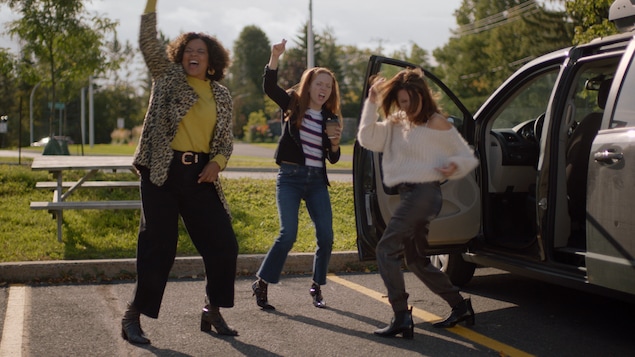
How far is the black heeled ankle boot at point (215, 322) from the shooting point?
5113 mm

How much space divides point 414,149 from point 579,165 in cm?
134

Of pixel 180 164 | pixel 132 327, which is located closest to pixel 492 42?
pixel 180 164

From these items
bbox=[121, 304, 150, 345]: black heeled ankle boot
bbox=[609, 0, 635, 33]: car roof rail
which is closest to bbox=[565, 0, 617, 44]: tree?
bbox=[609, 0, 635, 33]: car roof rail

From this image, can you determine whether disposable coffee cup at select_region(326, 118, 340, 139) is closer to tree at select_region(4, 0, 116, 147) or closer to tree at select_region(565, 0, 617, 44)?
tree at select_region(565, 0, 617, 44)

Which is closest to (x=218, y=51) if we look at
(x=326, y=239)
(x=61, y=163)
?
(x=326, y=239)

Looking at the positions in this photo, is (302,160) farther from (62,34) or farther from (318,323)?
(62,34)

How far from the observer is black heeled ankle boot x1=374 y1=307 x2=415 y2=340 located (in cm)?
505

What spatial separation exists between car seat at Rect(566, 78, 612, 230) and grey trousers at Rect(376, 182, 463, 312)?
1114 millimetres

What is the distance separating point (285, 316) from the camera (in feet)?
18.6

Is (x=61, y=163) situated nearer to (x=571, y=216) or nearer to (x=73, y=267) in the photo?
(x=73, y=267)

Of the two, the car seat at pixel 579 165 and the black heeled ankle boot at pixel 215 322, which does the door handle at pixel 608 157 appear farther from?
the black heeled ankle boot at pixel 215 322

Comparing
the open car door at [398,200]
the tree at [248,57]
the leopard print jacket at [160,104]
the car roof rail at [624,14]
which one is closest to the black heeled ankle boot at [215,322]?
the leopard print jacket at [160,104]

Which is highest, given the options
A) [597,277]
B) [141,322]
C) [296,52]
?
Result: [296,52]

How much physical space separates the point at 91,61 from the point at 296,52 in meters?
59.5
